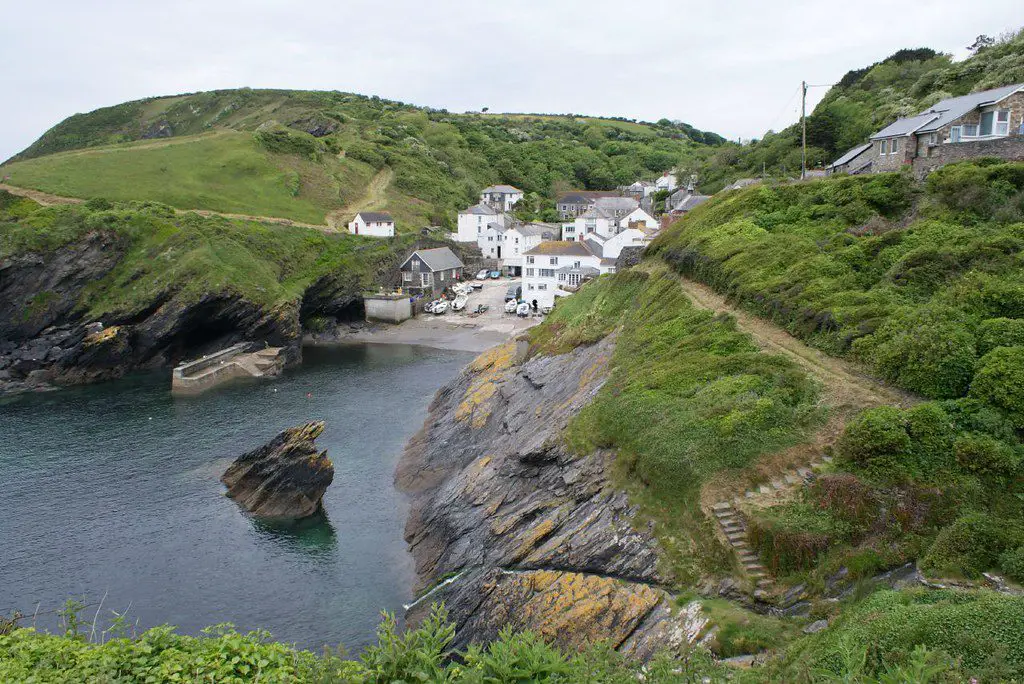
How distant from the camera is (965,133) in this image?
4456 cm

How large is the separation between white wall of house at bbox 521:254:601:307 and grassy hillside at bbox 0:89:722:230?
3657cm

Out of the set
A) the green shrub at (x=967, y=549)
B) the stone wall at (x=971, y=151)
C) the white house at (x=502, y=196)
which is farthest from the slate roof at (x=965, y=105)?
the white house at (x=502, y=196)

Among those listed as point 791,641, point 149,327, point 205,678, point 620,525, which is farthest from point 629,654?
point 149,327

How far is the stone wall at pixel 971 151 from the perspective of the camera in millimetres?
38781

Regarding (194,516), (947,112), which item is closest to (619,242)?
(947,112)

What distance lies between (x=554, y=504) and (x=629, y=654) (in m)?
11.0

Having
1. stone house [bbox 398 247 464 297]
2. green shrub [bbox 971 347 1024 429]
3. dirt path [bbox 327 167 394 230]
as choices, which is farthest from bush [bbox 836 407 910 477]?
dirt path [bbox 327 167 394 230]

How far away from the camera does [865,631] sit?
13680 millimetres

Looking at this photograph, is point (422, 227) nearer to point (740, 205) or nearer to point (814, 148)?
point (814, 148)

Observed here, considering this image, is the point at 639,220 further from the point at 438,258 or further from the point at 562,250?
the point at 438,258

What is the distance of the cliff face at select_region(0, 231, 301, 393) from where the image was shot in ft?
234

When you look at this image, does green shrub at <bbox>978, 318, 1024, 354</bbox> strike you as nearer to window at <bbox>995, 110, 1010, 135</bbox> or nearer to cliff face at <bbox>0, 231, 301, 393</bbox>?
window at <bbox>995, 110, 1010, 135</bbox>

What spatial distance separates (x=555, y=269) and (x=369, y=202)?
180 ft

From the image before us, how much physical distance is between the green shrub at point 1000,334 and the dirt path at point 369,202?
102435 millimetres
